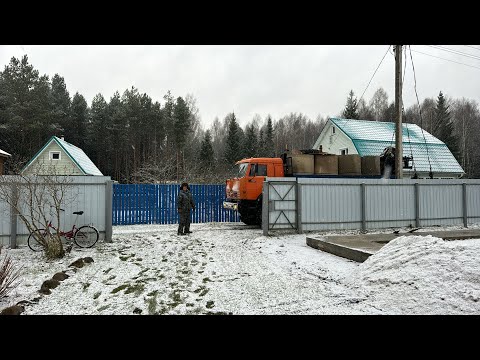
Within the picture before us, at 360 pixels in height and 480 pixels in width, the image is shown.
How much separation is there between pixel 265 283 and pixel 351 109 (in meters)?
44.6

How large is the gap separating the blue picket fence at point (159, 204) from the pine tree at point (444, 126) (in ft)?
130

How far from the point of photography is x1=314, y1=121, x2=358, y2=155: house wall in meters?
24.7

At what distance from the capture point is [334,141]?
27297 mm

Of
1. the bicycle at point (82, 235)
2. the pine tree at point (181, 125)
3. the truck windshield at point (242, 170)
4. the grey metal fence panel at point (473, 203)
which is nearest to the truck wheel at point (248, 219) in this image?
the truck windshield at point (242, 170)

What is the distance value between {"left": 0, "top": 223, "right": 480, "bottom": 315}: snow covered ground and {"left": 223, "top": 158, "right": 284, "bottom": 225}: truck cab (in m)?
4.95

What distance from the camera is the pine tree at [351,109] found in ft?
147

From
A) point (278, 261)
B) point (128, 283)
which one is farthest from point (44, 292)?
point (278, 261)

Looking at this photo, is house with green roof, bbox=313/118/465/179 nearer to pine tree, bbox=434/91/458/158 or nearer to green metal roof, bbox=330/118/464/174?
green metal roof, bbox=330/118/464/174

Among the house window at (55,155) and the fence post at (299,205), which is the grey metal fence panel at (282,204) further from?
the house window at (55,155)

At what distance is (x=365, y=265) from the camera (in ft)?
→ 18.5
